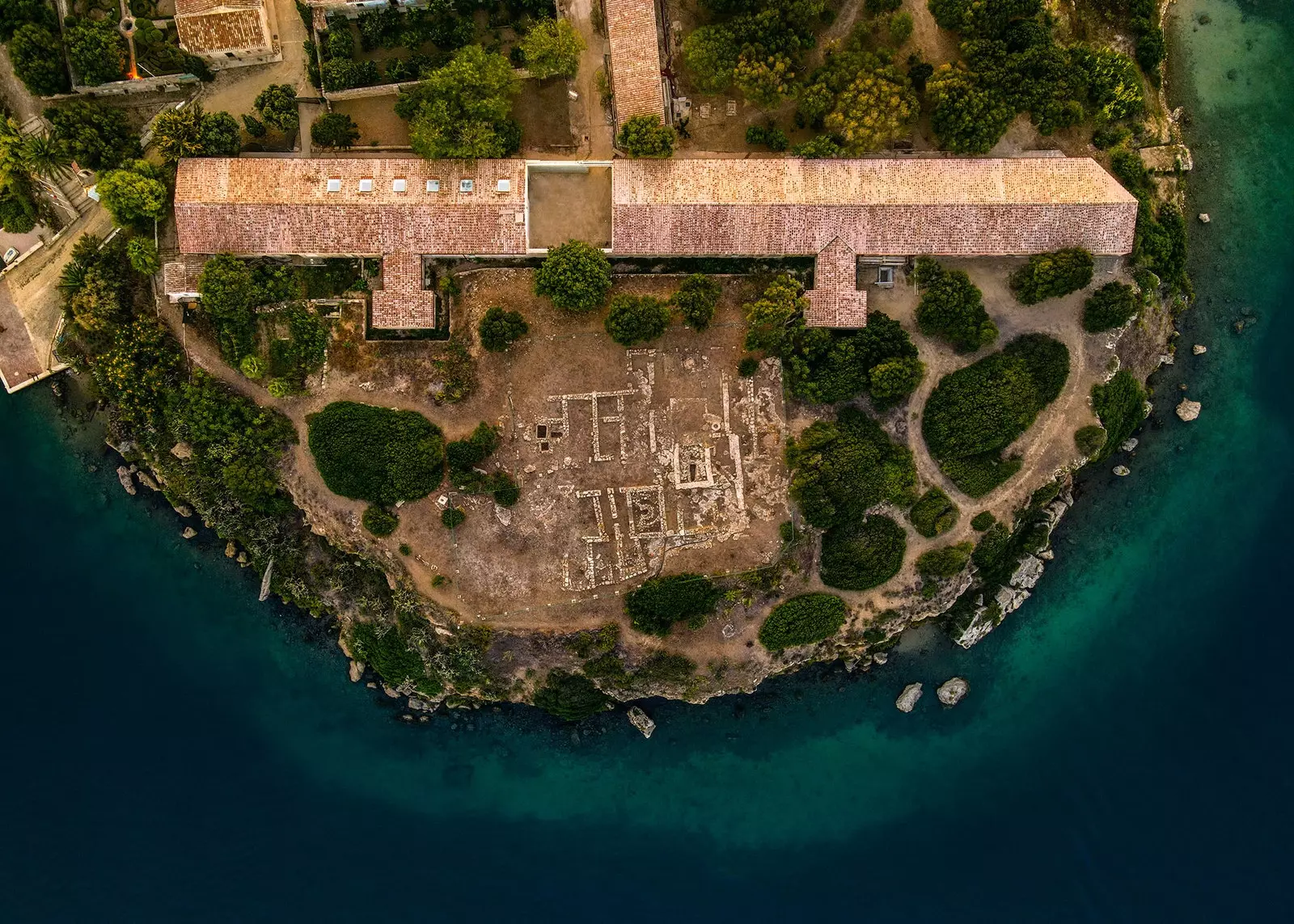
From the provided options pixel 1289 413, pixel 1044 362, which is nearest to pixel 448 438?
pixel 1044 362

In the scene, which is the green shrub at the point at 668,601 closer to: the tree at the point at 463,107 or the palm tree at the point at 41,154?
the tree at the point at 463,107

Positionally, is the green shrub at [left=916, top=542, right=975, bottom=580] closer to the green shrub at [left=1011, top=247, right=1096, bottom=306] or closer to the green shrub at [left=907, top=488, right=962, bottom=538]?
the green shrub at [left=907, top=488, right=962, bottom=538]

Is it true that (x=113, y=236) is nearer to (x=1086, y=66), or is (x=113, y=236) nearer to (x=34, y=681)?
(x=34, y=681)

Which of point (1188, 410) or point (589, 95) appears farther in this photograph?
point (1188, 410)

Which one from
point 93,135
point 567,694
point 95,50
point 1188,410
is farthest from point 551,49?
point 1188,410

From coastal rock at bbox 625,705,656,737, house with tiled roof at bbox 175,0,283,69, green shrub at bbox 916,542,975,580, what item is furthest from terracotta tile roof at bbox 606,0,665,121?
coastal rock at bbox 625,705,656,737

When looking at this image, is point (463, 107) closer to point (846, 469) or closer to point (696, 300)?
point (696, 300)
